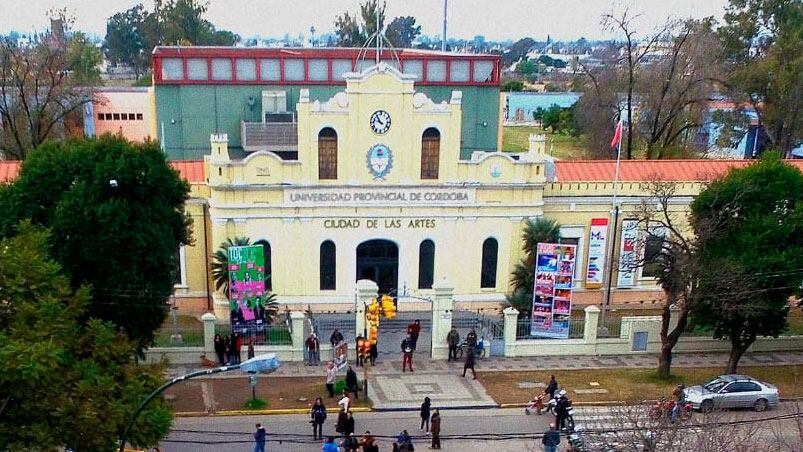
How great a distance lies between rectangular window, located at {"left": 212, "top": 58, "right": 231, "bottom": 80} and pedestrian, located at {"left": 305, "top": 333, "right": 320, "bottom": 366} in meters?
20.0

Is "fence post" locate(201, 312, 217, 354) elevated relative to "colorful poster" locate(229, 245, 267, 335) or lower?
lower

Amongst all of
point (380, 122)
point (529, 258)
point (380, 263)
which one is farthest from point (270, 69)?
point (529, 258)

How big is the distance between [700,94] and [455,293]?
23.9m

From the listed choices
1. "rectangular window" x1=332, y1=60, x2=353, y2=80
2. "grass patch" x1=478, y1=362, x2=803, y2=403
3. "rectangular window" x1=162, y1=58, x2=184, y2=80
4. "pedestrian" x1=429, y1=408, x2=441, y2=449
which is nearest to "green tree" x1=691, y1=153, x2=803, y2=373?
"grass patch" x1=478, y1=362, x2=803, y2=403

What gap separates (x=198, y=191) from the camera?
32938mm

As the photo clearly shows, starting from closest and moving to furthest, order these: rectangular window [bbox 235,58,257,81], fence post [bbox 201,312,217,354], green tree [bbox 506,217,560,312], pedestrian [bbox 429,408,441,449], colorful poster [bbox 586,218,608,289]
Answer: pedestrian [bbox 429,408,441,449] < fence post [bbox 201,312,217,354] < green tree [bbox 506,217,560,312] < colorful poster [bbox 586,218,608,289] < rectangular window [bbox 235,58,257,81]

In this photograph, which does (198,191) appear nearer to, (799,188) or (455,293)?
(455,293)

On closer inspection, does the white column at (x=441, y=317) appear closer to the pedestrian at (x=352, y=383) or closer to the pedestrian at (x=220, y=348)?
the pedestrian at (x=352, y=383)

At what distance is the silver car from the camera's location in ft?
83.3

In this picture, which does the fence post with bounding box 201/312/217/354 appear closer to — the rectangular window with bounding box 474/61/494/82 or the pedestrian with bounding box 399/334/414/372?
the pedestrian with bounding box 399/334/414/372

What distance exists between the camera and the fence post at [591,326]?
99.7ft

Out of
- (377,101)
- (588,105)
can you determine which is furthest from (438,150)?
(588,105)

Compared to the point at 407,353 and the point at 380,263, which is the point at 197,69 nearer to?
the point at 380,263

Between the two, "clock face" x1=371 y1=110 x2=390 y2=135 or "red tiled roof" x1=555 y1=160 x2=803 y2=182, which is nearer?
"clock face" x1=371 y1=110 x2=390 y2=135
